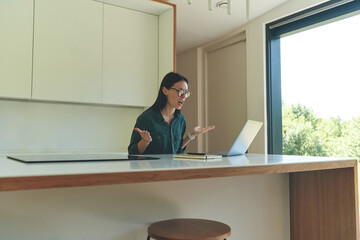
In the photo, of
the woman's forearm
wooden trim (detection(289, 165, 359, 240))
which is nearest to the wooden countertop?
wooden trim (detection(289, 165, 359, 240))

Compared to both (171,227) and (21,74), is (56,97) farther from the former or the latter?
(171,227)

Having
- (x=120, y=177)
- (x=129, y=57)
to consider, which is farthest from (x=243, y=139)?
(x=129, y=57)

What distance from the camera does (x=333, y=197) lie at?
6.38 feet

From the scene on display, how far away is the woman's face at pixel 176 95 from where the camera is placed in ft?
7.94

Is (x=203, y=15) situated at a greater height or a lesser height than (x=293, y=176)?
greater

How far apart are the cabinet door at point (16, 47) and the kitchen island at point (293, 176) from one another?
4.16ft

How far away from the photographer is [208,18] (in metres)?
3.94

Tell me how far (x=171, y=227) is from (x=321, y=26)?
284 centimetres

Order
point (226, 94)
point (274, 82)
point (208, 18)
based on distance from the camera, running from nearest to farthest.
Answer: point (274, 82) → point (208, 18) → point (226, 94)

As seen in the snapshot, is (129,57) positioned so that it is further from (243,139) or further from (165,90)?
(243,139)

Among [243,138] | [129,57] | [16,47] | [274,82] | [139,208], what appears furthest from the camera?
[274,82]

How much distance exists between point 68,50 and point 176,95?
1302 mm

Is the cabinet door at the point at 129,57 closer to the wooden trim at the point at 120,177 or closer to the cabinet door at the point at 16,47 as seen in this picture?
the cabinet door at the point at 16,47

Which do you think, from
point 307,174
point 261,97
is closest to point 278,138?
point 261,97
